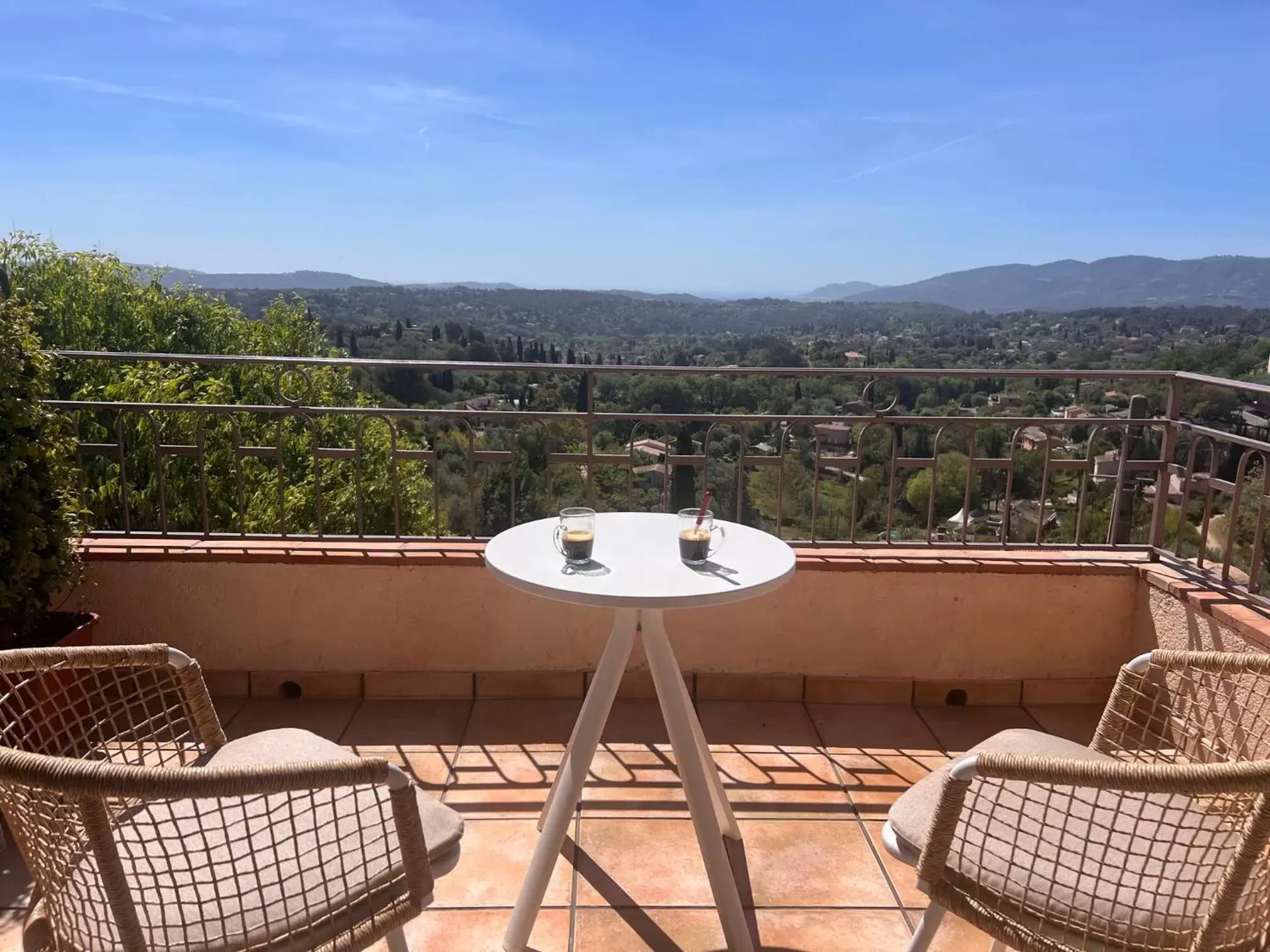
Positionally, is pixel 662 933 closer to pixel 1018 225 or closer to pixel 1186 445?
pixel 1186 445

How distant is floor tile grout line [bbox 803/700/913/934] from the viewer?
198cm

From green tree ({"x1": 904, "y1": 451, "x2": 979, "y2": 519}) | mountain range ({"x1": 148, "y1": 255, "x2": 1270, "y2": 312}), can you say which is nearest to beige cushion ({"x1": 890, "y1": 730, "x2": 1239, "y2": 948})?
green tree ({"x1": 904, "y1": 451, "x2": 979, "y2": 519})

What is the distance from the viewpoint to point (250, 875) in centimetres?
115

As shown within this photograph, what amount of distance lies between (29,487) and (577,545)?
183cm

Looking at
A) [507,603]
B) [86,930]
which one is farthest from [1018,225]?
[86,930]

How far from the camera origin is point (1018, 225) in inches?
714

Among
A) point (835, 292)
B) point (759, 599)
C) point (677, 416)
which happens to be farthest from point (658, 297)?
point (759, 599)

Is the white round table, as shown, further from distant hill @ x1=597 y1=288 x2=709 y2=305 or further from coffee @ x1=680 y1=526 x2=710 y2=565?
distant hill @ x1=597 y1=288 x2=709 y2=305

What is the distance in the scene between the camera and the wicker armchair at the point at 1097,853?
107 cm

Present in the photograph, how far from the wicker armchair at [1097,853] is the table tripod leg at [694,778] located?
516 mm

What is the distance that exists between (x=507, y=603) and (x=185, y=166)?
20970 mm

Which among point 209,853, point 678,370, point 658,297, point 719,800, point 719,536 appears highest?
point 658,297

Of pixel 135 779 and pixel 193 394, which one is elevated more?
pixel 135 779

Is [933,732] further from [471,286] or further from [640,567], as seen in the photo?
[471,286]
